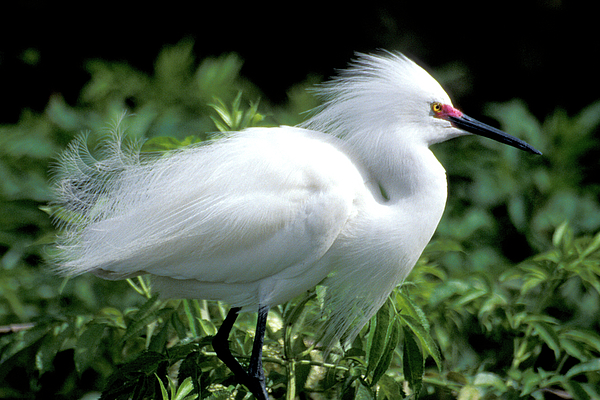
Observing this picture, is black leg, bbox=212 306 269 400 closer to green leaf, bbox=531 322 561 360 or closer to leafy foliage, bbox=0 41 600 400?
leafy foliage, bbox=0 41 600 400

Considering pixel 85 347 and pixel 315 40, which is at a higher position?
pixel 315 40

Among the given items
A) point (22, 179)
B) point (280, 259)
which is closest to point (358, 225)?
point (280, 259)

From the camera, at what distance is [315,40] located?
4586mm

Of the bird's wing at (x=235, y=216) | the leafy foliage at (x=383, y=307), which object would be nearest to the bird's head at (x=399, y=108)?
the bird's wing at (x=235, y=216)

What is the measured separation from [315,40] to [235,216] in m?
3.27

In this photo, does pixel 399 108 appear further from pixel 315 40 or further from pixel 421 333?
pixel 315 40

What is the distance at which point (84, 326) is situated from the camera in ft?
5.83

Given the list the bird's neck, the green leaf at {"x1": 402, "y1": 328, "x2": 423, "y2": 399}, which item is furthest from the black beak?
the green leaf at {"x1": 402, "y1": 328, "x2": 423, "y2": 399}

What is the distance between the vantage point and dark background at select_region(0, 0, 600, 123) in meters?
4.21

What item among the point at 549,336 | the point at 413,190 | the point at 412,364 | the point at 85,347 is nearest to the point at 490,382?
the point at 549,336

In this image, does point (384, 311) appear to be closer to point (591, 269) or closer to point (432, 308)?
point (432, 308)

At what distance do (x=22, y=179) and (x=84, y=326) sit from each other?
161 cm

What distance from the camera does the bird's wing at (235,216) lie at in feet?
5.02

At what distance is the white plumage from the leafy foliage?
0.39 feet
